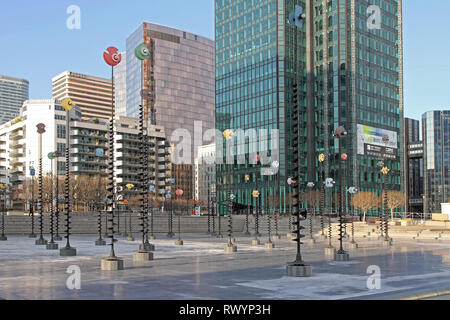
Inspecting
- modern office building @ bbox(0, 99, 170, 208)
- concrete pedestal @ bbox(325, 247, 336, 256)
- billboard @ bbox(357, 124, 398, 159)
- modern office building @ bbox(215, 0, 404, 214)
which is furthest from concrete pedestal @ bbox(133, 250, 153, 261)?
modern office building @ bbox(0, 99, 170, 208)

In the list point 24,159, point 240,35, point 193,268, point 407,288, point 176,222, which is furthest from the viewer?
point 24,159

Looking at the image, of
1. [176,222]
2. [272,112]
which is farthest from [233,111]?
[176,222]

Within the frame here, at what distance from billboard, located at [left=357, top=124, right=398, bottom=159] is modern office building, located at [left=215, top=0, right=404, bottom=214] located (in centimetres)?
25

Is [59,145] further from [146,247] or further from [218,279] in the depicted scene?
[218,279]

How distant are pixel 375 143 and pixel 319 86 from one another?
2013cm

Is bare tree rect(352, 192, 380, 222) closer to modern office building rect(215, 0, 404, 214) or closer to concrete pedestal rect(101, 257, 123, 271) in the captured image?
modern office building rect(215, 0, 404, 214)

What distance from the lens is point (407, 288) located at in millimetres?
19609

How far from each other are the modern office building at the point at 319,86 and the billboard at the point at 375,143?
0.81ft

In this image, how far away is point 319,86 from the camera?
134625 mm

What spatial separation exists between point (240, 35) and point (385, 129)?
4496cm

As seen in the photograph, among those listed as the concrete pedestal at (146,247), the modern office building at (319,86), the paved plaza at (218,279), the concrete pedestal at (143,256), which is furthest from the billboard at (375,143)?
the concrete pedestal at (143,256)

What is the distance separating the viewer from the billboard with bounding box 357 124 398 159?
131 metres
